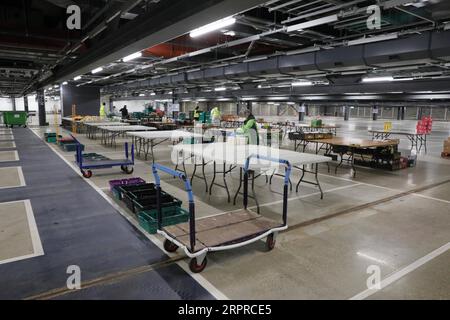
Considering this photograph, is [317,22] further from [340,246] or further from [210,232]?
[210,232]

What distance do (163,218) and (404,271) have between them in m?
3.08

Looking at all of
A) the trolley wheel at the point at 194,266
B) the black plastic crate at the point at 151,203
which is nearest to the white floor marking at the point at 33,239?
the black plastic crate at the point at 151,203

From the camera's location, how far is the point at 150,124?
1845 cm

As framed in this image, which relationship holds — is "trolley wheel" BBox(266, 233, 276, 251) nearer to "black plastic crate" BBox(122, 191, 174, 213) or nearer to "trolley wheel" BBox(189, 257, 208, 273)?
"trolley wheel" BBox(189, 257, 208, 273)

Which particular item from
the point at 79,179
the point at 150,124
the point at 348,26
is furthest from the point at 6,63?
the point at 348,26

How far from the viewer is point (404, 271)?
134 inches

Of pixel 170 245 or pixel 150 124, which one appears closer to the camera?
pixel 170 245

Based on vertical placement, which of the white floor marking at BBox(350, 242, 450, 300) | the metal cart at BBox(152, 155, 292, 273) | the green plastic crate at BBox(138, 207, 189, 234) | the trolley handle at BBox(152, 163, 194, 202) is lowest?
the white floor marking at BBox(350, 242, 450, 300)

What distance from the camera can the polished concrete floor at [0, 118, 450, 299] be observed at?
304cm

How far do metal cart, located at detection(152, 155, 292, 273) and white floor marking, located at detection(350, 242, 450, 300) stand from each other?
1.19 meters

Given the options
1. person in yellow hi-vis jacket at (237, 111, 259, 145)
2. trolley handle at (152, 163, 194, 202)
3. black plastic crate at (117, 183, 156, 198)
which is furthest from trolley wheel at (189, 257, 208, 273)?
person in yellow hi-vis jacket at (237, 111, 259, 145)

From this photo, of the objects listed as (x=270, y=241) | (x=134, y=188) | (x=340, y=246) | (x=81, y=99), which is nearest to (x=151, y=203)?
(x=134, y=188)

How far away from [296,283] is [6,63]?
15.2 meters
